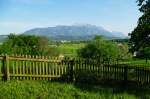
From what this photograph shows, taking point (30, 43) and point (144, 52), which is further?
point (30, 43)

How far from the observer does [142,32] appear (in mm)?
25594

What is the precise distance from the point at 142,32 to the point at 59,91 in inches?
483

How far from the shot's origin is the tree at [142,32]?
25.4m

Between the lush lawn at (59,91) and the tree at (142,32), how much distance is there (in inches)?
339

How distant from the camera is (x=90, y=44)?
357 feet

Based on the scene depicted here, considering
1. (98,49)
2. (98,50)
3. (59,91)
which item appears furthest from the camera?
(98,50)

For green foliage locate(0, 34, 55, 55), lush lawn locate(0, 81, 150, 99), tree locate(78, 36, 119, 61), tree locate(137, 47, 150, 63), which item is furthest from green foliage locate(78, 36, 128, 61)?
lush lawn locate(0, 81, 150, 99)

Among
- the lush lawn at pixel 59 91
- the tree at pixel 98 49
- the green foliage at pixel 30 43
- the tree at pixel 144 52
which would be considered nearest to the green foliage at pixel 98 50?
the tree at pixel 98 49

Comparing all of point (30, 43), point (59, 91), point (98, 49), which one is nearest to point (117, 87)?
point (59, 91)

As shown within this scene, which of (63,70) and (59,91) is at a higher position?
(63,70)

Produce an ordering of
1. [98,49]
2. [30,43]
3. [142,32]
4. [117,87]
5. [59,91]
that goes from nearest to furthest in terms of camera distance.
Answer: [59,91]
[117,87]
[142,32]
[30,43]
[98,49]

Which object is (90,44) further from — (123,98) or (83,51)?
(123,98)

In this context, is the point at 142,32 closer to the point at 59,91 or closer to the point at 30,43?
the point at 59,91

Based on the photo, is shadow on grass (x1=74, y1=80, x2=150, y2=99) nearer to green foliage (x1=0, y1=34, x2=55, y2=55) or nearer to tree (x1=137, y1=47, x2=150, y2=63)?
tree (x1=137, y1=47, x2=150, y2=63)
